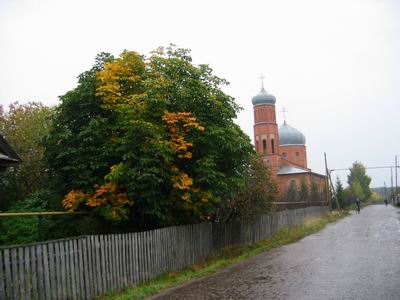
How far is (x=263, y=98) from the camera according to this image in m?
83.4

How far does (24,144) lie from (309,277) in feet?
66.4

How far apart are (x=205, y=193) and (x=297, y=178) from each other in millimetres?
73192

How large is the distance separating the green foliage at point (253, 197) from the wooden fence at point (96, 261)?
12.7ft

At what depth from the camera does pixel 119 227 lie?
1559cm

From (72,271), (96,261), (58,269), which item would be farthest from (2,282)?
(96,261)

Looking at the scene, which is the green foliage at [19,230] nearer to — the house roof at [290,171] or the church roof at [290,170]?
the house roof at [290,171]

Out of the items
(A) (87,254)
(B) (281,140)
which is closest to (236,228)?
(A) (87,254)

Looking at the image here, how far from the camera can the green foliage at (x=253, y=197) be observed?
21453 millimetres

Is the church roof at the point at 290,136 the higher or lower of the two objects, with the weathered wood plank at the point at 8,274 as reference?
higher

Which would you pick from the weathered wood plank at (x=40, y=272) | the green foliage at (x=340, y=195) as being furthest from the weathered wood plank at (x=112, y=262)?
the green foliage at (x=340, y=195)

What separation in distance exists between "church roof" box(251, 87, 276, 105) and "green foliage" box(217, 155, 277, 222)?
191ft

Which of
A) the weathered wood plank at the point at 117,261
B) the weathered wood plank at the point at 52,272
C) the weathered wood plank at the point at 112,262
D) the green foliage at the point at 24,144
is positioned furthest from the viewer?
the green foliage at the point at 24,144

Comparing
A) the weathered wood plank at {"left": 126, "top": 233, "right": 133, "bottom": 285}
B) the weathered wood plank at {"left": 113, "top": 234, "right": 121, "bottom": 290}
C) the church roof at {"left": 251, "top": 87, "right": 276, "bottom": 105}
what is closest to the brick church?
the church roof at {"left": 251, "top": 87, "right": 276, "bottom": 105}

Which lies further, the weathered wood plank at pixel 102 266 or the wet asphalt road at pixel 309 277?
the weathered wood plank at pixel 102 266
